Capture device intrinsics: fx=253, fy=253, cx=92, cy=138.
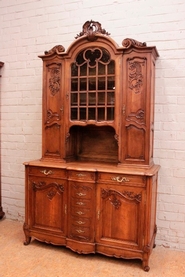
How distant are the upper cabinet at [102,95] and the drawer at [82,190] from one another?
0.35m

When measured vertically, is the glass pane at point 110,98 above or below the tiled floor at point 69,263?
above

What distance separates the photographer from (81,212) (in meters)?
2.50

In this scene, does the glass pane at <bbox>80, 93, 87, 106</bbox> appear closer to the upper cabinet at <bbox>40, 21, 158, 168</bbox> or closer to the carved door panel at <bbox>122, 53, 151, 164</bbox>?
the upper cabinet at <bbox>40, 21, 158, 168</bbox>

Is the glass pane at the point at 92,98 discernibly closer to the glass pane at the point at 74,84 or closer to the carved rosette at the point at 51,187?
the glass pane at the point at 74,84

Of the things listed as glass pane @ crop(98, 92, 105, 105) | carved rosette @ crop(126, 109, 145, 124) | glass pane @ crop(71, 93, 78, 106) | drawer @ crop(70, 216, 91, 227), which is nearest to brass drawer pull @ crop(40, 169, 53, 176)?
drawer @ crop(70, 216, 91, 227)

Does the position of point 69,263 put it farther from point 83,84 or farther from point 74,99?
point 83,84

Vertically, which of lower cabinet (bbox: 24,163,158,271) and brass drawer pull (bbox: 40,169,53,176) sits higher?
brass drawer pull (bbox: 40,169,53,176)

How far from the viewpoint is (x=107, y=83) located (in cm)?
255

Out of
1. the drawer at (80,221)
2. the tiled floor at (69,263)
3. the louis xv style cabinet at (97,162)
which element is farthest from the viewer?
the drawer at (80,221)

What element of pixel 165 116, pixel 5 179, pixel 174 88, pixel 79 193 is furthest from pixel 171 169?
pixel 5 179

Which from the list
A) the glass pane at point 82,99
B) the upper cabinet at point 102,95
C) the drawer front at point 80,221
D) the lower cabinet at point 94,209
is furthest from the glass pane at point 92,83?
the drawer front at point 80,221

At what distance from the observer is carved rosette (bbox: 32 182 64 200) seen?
260cm

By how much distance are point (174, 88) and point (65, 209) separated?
1701mm

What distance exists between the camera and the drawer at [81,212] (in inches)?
97.5
